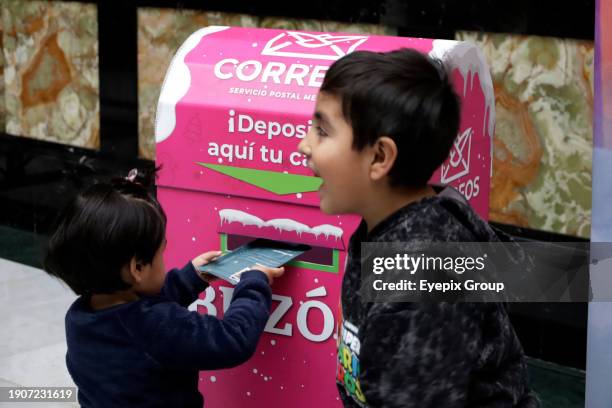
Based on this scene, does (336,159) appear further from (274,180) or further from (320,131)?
(274,180)

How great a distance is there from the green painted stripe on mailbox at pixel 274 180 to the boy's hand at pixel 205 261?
19 centimetres

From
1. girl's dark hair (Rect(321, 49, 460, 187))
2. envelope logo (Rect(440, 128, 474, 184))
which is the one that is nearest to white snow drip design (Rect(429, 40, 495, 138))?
envelope logo (Rect(440, 128, 474, 184))

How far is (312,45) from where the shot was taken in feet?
7.94

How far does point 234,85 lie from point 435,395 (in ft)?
3.55

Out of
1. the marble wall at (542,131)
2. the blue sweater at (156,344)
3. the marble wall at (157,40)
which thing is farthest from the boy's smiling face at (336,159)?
the marble wall at (157,40)

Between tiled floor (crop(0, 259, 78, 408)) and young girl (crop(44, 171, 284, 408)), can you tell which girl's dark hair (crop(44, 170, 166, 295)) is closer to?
young girl (crop(44, 171, 284, 408))

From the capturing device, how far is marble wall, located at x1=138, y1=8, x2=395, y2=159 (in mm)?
4980

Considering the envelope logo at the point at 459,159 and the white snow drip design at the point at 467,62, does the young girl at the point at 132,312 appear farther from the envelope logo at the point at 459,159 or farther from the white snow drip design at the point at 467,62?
the white snow drip design at the point at 467,62

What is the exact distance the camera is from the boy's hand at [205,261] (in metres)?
2.38

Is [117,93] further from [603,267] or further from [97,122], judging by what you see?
[603,267]

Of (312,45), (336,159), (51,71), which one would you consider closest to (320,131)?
(336,159)

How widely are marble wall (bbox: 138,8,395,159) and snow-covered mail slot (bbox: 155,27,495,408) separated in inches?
96.0

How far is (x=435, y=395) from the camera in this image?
1.54 m

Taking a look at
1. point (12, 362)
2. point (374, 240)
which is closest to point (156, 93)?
point (12, 362)
